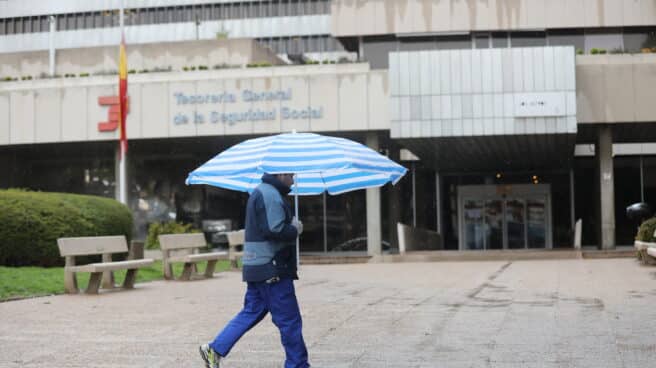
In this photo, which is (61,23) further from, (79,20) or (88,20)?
(88,20)

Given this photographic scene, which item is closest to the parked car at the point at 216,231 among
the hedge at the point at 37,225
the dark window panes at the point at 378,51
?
the dark window panes at the point at 378,51

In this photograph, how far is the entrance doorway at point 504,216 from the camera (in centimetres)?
3919

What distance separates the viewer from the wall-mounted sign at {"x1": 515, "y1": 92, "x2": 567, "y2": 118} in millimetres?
27575

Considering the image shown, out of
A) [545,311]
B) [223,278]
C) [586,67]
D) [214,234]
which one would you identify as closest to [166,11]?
[214,234]

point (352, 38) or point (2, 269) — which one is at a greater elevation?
point (352, 38)

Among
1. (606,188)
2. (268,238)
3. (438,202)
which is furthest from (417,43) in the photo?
(268,238)

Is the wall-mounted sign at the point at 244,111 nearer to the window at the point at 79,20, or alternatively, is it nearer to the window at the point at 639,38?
the window at the point at 639,38

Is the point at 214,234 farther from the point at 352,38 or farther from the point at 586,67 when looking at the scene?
the point at 586,67

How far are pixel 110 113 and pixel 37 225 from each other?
50.3 feet

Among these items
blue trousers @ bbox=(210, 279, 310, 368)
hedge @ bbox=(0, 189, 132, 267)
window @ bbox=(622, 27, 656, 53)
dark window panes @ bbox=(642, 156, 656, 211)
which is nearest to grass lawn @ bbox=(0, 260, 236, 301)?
hedge @ bbox=(0, 189, 132, 267)

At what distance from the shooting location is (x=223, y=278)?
17625 millimetres

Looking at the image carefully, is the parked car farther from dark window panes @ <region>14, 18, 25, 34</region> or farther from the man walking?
dark window panes @ <region>14, 18, 25, 34</region>

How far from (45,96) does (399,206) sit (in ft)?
46.7

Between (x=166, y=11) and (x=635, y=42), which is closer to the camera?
(x=635, y=42)
